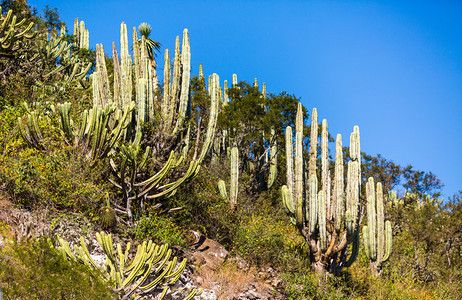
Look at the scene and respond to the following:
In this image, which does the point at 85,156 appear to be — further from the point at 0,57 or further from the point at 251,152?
the point at 251,152

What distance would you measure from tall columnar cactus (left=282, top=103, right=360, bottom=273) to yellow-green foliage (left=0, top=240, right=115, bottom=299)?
5.56m

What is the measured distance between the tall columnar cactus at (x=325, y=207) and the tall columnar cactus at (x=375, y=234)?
83cm

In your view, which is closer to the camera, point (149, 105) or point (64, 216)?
point (64, 216)

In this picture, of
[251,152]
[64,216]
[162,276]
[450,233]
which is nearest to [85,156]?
[64,216]

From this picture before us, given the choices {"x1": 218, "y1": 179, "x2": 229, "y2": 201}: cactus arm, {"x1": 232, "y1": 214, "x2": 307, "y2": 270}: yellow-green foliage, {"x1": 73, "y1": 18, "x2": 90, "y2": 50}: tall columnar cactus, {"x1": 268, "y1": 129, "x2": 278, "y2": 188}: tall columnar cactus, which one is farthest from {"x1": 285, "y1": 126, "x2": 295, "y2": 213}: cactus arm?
{"x1": 73, "y1": 18, "x2": 90, "y2": 50}: tall columnar cactus

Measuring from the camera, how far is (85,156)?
1137cm

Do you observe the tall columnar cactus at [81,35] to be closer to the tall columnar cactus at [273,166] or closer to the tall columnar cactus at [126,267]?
the tall columnar cactus at [273,166]

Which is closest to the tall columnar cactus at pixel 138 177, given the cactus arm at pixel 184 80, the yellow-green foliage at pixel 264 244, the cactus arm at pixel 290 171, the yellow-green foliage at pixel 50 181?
the yellow-green foliage at pixel 50 181

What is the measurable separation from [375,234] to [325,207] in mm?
2447

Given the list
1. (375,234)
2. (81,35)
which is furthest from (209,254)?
(81,35)

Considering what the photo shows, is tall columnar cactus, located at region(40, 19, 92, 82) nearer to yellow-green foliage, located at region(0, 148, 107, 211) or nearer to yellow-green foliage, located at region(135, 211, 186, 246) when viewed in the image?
yellow-green foliage, located at region(0, 148, 107, 211)

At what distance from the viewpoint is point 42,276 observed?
25.7ft

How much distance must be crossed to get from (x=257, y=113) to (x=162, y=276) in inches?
400

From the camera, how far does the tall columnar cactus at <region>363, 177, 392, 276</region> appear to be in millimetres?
12844
